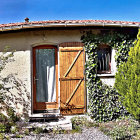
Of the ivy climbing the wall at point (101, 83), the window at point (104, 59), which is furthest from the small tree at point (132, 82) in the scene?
the window at point (104, 59)

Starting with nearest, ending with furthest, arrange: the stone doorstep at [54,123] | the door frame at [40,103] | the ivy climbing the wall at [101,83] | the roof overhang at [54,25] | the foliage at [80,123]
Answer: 1. the stone doorstep at [54,123]
2. the foliage at [80,123]
3. the roof overhang at [54,25]
4. the ivy climbing the wall at [101,83]
5. the door frame at [40,103]

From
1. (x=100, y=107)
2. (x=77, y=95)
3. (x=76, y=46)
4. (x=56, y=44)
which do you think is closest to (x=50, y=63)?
(x=56, y=44)

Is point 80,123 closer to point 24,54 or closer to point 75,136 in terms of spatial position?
point 75,136

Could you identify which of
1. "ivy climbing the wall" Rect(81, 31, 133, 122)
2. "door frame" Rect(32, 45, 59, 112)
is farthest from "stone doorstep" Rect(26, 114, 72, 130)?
"ivy climbing the wall" Rect(81, 31, 133, 122)

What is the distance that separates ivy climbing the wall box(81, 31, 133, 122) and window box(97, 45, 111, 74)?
27cm

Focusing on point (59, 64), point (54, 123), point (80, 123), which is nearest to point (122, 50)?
point (59, 64)

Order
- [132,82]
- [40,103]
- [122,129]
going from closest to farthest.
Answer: [122,129]
[132,82]
[40,103]

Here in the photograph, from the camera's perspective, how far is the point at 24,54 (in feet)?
15.8

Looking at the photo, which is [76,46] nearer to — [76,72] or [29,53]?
[76,72]

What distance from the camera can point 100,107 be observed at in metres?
Answer: 4.77

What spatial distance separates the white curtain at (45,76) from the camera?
16.6 feet

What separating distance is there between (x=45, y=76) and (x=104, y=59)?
231cm

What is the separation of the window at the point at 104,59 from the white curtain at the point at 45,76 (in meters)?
1.72

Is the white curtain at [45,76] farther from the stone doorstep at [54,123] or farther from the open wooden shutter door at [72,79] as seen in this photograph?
the stone doorstep at [54,123]
